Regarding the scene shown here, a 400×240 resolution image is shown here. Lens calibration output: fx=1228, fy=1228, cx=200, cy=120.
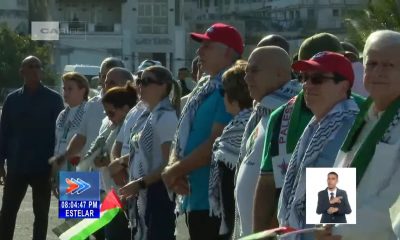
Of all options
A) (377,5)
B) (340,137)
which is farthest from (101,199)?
(377,5)

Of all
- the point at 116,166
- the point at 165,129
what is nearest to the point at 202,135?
the point at 165,129

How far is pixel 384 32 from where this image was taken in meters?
5.27

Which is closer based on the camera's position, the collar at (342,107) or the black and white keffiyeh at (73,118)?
the collar at (342,107)

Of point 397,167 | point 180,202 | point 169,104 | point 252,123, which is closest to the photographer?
point 397,167

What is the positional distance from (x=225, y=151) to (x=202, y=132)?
58 cm

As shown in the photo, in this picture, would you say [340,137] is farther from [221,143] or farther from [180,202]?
[180,202]

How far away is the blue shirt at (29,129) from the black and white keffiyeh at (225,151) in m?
4.87

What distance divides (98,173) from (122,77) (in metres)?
0.95

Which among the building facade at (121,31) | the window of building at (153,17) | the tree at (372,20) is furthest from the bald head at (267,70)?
the window of building at (153,17)

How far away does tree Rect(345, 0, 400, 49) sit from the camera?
1153 inches

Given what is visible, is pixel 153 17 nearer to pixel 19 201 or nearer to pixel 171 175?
pixel 19 201

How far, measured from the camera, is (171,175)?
7.96 meters

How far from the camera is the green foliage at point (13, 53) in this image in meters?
81.7

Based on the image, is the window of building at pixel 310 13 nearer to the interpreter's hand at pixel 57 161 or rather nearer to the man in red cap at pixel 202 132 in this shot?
the interpreter's hand at pixel 57 161
